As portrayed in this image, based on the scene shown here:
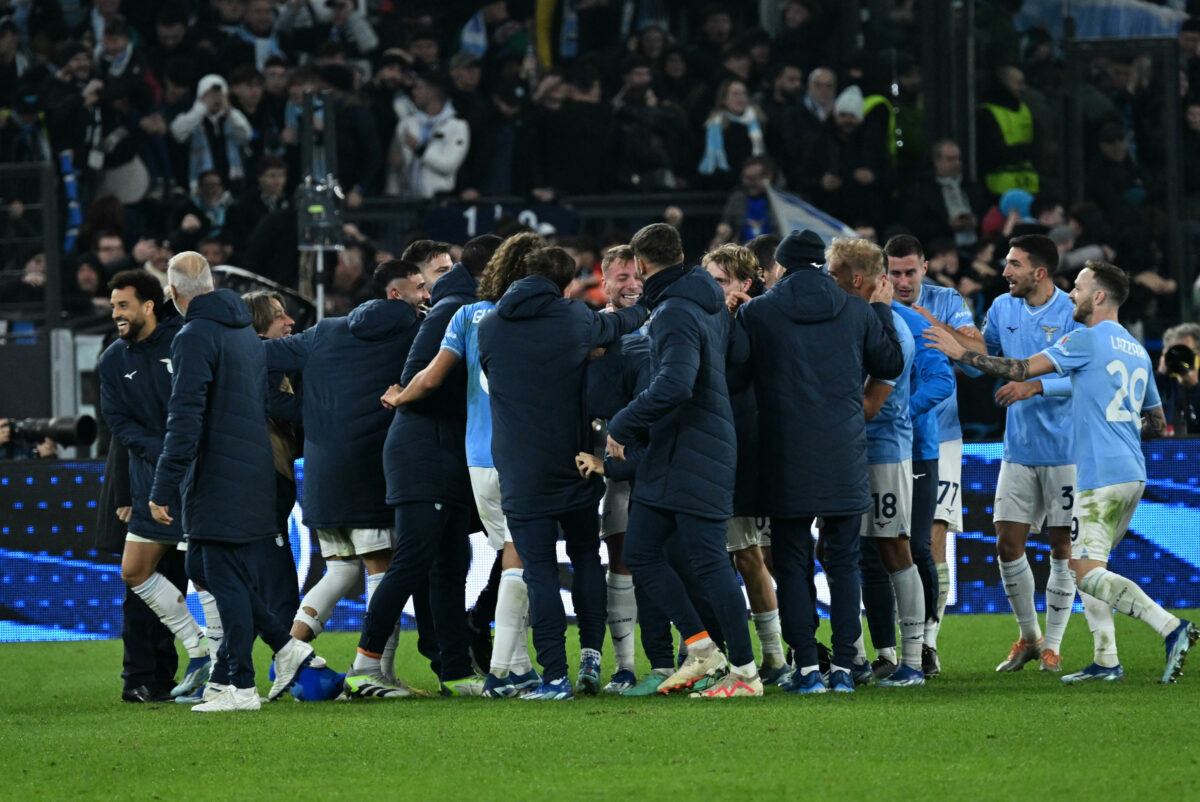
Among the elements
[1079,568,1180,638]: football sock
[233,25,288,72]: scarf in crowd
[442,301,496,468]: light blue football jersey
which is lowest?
[1079,568,1180,638]: football sock

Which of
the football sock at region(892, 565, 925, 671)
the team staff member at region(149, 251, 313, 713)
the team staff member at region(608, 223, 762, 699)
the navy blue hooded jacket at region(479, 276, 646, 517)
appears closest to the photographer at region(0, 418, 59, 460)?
the team staff member at region(149, 251, 313, 713)

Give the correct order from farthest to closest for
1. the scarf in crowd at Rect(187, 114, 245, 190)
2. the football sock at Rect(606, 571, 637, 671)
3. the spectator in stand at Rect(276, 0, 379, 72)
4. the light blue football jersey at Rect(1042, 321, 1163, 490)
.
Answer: the spectator in stand at Rect(276, 0, 379, 72) → the scarf in crowd at Rect(187, 114, 245, 190) → the football sock at Rect(606, 571, 637, 671) → the light blue football jersey at Rect(1042, 321, 1163, 490)

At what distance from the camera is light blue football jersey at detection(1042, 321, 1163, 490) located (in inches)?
319

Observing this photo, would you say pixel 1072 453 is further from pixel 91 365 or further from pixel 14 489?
pixel 91 365

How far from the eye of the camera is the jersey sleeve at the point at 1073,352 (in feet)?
26.8

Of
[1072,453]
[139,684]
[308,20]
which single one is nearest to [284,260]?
[308,20]

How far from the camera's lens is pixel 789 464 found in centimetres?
779

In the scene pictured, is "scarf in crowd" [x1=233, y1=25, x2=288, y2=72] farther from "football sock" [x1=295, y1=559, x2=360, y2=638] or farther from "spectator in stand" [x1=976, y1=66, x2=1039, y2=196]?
"football sock" [x1=295, y1=559, x2=360, y2=638]

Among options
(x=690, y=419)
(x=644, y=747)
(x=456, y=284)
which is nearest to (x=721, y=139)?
(x=456, y=284)

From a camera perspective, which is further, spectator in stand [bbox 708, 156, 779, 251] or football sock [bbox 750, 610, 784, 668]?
spectator in stand [bbox 708, 156, 779, 251]

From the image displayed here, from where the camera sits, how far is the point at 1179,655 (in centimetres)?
798

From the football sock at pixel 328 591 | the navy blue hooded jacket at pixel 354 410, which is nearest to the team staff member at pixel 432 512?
the navy blue hooded jacket at pixel 354 410

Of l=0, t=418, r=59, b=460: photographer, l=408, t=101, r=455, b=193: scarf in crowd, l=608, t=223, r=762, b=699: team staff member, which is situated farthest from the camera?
l=408, t=101, r=455, b=193: scarf in crowd

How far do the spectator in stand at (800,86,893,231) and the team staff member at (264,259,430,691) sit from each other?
8.63m
